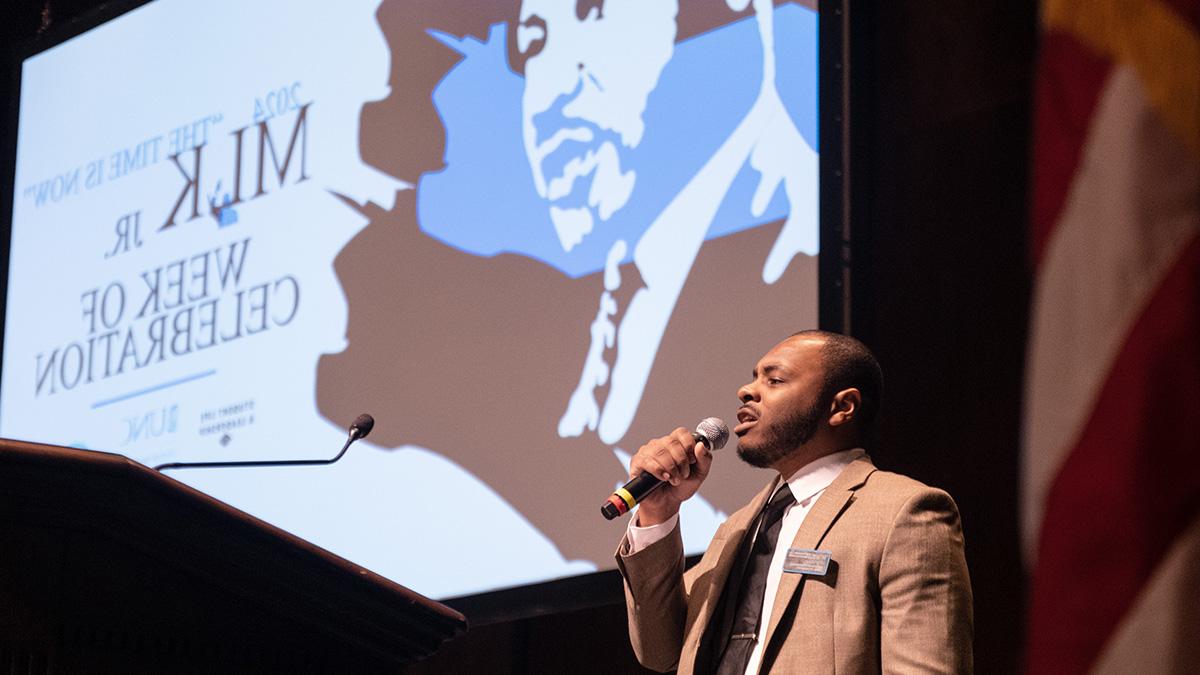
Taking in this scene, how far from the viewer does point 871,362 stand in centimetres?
297

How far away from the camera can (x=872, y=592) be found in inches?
101

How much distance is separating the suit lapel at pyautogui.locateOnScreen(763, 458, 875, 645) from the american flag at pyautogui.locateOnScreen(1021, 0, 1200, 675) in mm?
1545

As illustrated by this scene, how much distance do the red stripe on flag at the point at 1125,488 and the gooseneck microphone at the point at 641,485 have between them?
1.44 meters

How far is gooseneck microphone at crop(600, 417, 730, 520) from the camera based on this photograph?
2.53 metres

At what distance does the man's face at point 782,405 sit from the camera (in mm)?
2850

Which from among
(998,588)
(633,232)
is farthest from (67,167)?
(998,588)

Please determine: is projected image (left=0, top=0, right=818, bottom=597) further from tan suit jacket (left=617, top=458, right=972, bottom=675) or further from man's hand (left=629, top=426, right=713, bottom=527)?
tan suit jacket (left=617, top=458, right=972, bottom=675)

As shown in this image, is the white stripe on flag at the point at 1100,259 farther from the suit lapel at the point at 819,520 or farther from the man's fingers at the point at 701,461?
the man's fingers at the point at 701,461

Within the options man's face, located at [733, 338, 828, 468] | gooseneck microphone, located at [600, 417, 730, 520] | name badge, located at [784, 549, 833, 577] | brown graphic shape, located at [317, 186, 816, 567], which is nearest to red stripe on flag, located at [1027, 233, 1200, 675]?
gooseneck microphone, located at [600, 417, 730, 520]

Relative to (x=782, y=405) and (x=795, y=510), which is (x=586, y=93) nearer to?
(x=782, y=405)

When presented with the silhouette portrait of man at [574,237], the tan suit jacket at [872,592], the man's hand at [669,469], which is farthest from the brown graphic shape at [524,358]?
the tan suit jacket at [872,592]

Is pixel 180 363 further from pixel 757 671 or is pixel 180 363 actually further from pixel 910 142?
pixel 757 671

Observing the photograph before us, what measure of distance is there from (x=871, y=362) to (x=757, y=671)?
66cm

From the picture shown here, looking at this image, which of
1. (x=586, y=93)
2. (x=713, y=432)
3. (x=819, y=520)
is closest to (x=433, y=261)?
(x=586, y=93)
